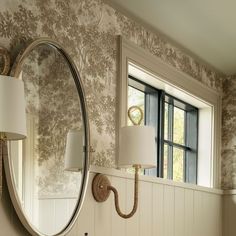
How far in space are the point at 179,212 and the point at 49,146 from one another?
1468 millimetres

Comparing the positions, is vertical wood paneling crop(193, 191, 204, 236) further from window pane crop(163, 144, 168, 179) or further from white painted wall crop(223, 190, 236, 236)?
white painted wall crop(223, 190, 236, 236)

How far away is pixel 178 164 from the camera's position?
3938 mm

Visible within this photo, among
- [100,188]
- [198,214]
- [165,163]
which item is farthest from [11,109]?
[198,214]

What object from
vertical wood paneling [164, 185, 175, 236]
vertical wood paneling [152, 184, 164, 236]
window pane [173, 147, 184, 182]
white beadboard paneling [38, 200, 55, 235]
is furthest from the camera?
window pane [173, 147, 184, 182]

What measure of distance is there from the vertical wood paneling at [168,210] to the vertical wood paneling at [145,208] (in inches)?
8.1

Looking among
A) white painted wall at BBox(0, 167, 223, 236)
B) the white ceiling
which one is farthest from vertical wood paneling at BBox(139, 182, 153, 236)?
the white ceiling

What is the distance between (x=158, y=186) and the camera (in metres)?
3.21

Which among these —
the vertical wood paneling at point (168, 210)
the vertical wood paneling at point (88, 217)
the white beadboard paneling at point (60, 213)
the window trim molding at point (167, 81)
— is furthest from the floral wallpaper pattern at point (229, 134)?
the white beadboard paneling at point (60, 213)

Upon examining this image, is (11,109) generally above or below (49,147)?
above

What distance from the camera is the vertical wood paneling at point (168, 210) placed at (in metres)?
3.28

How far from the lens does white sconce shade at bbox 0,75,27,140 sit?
1.86 m

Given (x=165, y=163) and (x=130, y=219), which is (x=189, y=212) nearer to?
(x=165, y=163)

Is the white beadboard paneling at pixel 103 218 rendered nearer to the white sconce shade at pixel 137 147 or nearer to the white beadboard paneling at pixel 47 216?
the white sconce shade at pixel 137 147

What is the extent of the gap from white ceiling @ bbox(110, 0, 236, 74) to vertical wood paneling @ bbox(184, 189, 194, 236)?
40.3 inches
